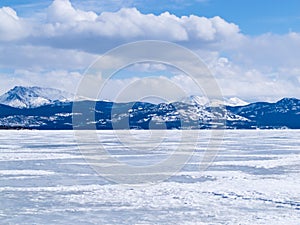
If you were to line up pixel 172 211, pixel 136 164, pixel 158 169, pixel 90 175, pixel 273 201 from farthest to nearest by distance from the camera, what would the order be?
pixel 136 164
pixel 158 169
pixel 90 175
pixel 273 201
pixel 172 211

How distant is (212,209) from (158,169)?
9.72 m

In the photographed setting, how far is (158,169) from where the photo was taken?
902 inches

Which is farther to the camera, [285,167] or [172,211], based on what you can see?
[285,167]

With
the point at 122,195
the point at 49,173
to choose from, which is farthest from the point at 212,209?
the point at 49,173

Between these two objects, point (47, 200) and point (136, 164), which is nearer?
point (47, 200)

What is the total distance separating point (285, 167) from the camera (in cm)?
2331

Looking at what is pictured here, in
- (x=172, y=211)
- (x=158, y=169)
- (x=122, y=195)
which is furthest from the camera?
(x=158, y=169)

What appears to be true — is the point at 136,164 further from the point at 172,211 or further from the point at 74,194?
the point at 172,211

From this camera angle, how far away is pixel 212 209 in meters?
13.3

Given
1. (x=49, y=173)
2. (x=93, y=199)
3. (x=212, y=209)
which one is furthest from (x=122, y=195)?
(x=49, y=173)

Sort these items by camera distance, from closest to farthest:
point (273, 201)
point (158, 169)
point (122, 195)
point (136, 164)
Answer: point (273, 201)
point (122, 195)
point (158, 169)
point (136, 164)

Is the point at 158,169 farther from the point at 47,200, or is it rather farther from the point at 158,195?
the point at 47,200

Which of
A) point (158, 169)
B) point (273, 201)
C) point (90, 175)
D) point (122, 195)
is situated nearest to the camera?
point (273, 201)

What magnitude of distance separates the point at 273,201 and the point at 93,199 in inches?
216
